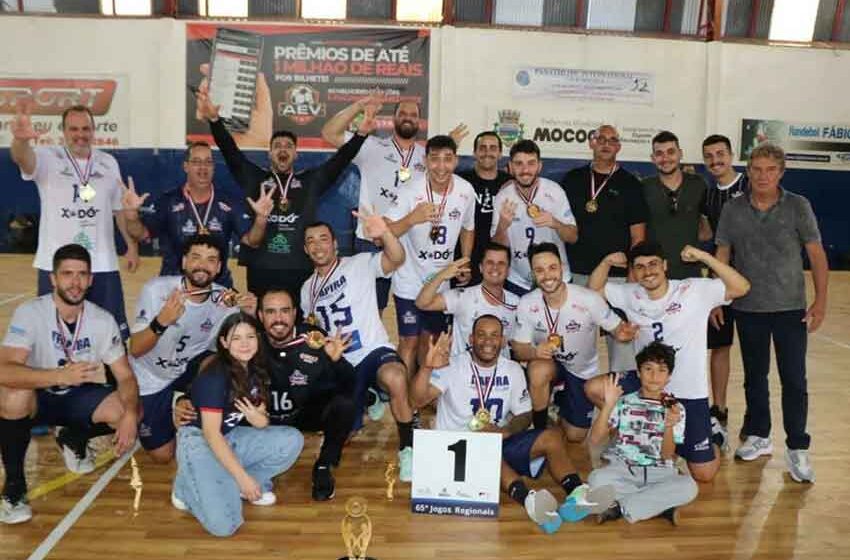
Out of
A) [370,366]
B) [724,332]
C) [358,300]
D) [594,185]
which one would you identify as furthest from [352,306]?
[724,332]

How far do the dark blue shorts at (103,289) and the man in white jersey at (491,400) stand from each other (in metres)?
2.17

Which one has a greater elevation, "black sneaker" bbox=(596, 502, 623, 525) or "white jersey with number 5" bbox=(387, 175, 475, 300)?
"white jersey with number 5" bbox=(387, 175, 475, 300)

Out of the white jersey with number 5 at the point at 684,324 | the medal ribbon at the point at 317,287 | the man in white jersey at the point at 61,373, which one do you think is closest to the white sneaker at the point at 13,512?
the man in white jersey at the point at 61,373

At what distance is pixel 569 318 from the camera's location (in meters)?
4.89

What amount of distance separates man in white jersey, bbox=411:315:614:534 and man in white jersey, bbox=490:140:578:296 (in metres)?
1.13

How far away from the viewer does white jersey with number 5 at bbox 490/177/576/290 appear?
18.1 ft

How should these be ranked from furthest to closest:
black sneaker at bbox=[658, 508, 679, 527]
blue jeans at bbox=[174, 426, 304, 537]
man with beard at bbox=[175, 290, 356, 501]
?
1. man with beard at bbox=[175, 290, 356, 501]
2. black sneaker at bbox=[658, 508, 679, 527]
3. blue jeans at bbox=[174, 426, 304, 537]

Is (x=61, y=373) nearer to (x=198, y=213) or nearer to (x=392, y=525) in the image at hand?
(x=392, y=525)

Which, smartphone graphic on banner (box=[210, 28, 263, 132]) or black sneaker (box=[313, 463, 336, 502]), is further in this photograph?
smartphone graphic on banner (box=[210, 28, 263, 132])

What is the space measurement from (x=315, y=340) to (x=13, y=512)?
1.65m

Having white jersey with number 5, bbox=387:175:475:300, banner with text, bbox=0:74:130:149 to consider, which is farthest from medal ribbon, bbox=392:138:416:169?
banner with text, bbox=0:74:130:149

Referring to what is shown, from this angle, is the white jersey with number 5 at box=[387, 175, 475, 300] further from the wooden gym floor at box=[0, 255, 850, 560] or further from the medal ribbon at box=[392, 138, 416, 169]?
the wooden gym floor at box=[0, 255, 850, 560]

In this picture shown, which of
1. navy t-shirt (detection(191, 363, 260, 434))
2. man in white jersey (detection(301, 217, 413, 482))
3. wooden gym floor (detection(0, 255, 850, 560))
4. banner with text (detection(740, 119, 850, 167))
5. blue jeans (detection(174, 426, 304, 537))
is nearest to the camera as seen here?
wooden gym floor (detection(0, 255, 850, 560))

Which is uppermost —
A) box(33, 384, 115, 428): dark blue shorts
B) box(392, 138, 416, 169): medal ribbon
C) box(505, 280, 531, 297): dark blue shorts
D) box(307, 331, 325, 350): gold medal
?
box(392, 138, 416, 169): medal ribbon
